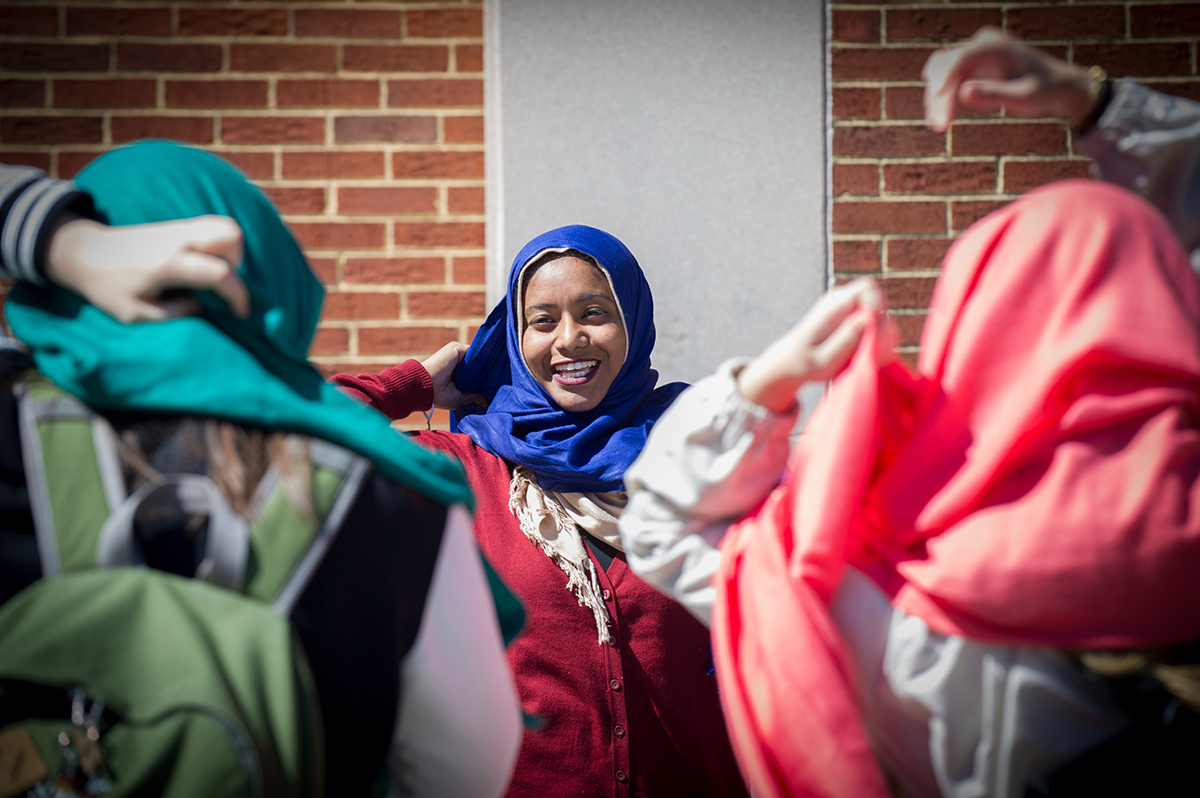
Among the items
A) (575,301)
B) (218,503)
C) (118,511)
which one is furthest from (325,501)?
(575,301)

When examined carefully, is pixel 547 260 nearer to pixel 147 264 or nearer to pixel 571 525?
pixel 571 525

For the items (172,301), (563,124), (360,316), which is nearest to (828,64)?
(563,124)

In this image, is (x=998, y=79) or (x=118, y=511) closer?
(x=118, y=511)

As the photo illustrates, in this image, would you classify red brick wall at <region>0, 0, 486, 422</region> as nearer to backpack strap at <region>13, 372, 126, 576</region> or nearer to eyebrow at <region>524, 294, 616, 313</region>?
eyebrow at <region>524, 294, 616, 313</region>

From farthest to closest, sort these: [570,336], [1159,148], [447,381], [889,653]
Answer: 1. [447,381]
2. [570,336]
3. [1159,148]
4. [889,653]

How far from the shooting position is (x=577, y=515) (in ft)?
7.20

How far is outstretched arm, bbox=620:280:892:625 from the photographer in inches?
48.8

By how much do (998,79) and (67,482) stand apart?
4.35ft

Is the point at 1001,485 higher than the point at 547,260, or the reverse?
the point at 547,260

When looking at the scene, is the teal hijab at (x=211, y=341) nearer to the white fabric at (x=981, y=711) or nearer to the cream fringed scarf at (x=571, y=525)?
the white fabric at (x=981, y=711)

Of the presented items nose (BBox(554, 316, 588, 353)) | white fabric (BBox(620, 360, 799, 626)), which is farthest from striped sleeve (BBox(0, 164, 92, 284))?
nose (BBox(554, 316, 588, 353))

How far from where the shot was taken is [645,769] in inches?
78.4

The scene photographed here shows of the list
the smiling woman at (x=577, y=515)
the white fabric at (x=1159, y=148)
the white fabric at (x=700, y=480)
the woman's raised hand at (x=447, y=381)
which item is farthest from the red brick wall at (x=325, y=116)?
the white fabric at (x=1159, y=148)

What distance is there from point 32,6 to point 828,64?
2676mm
